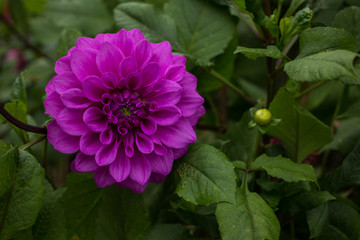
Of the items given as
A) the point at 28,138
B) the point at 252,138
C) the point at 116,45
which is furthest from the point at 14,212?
the point at 252,138

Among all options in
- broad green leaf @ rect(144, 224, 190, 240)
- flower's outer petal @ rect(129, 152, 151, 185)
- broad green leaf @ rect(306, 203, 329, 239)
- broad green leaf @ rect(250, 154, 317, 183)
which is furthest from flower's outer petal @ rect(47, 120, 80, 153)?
broad green leaf @ rect(306, 203, 329, 239)

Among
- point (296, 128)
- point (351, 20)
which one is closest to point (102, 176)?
point (296, 128)

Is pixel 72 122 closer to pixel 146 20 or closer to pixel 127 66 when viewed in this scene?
pixel 127 66

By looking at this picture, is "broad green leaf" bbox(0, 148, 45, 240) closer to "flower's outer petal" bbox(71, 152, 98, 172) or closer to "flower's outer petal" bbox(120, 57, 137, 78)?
"flower's outer petal" bbox(71, 152, 98, 172)

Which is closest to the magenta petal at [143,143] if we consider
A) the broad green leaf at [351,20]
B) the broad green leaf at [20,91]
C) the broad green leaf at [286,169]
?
the broad green leaf at [286,169]

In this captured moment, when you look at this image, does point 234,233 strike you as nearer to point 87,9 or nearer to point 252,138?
point 252,138

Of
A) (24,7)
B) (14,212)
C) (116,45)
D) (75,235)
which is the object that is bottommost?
(75,235)
